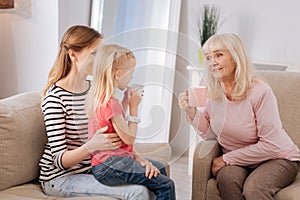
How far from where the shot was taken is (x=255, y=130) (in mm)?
2143

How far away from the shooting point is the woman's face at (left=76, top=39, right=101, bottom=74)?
177 centimetres

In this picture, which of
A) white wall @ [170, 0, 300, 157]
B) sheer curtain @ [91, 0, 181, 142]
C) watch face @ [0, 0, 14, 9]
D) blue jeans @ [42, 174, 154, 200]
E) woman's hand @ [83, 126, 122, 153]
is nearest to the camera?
sheer curtain @ [91, 0, 181, 142]

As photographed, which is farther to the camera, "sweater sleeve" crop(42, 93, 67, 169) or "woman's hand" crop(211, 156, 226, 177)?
"woman's hand" crop(211, 156, 226, 177)

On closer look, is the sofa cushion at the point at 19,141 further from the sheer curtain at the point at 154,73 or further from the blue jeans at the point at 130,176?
the sheer curtain at the point at 154,73

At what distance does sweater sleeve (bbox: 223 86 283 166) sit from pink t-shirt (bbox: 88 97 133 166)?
0.67m

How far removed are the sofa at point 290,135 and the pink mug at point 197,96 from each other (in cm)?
41

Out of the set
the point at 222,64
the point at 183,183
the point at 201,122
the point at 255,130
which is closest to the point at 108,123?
the point at 201,122

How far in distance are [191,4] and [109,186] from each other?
2149 mm

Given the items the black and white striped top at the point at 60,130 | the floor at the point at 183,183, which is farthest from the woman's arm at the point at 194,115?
the floor at the point at 183,183

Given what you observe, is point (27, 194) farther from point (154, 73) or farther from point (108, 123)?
point (154, 73)

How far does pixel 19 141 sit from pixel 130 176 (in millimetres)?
442

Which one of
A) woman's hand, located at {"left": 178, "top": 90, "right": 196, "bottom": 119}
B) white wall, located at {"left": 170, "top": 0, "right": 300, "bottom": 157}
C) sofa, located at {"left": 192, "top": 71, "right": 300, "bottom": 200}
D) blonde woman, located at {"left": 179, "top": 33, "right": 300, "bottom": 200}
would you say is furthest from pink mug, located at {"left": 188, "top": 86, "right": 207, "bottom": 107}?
white wall, located at {"left": 170, "top": 0, "right": 300, "bottom": 157}

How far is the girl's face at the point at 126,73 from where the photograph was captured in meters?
1.58

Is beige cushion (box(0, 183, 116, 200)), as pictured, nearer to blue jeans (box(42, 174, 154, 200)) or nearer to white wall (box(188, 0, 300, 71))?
blue jeans (box(42, 174, 154, 200))
